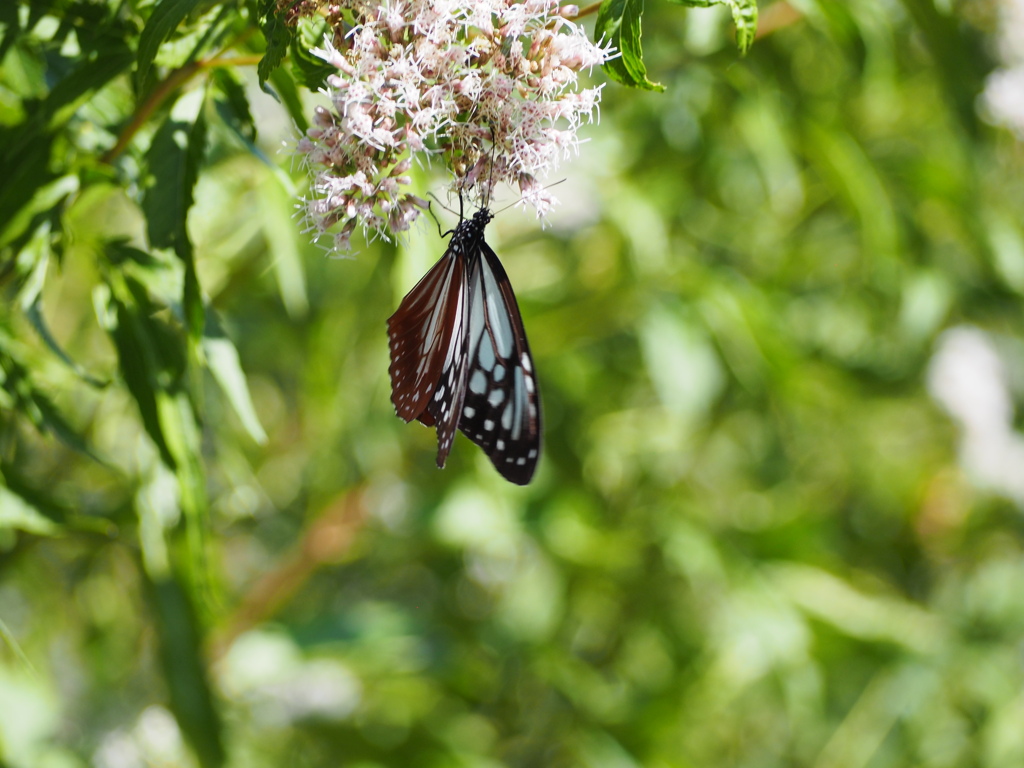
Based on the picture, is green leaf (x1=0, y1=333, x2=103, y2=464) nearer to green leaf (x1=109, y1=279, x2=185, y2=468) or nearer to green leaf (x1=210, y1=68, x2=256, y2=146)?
green leaf (x1=109, y1=279, x2=185, y2=468)

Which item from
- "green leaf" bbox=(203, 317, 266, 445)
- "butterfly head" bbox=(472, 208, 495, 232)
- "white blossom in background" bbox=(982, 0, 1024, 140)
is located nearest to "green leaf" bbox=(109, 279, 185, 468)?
"green leaf" bbox=(203, 317, 266, 445)

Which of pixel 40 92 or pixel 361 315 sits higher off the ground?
pixel 361 315

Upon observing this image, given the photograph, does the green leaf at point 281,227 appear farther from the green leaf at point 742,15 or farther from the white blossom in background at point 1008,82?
the white blossom in background at point 1008,82

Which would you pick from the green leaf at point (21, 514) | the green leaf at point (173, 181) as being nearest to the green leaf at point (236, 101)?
the green leaf at point (173, 181)

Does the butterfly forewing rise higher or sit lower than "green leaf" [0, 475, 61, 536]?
higher

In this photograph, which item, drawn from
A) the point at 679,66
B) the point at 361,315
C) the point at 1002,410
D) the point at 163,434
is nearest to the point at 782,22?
the point at 679,66

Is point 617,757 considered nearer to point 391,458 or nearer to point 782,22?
point 391,458
